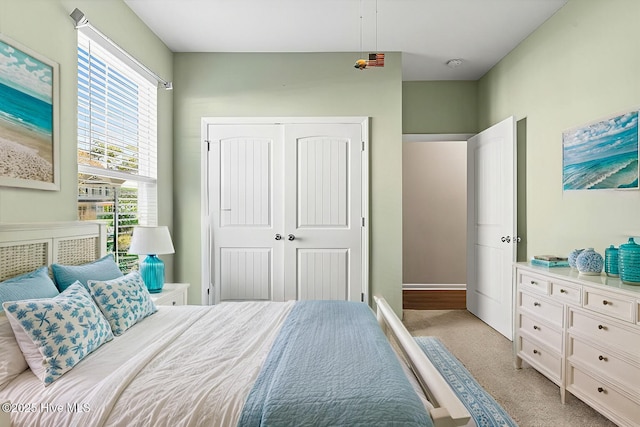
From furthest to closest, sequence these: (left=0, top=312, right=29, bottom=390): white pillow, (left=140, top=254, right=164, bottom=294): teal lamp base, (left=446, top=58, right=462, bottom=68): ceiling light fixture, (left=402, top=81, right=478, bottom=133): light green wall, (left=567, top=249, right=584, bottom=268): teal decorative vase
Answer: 1. (left=402, top=81, right=478, bottom=133): light green wall
2. (left=446, top=58, right=462, bottom=68): ceiling light fixture
3. (left=140, top=254, right=164, bottom=294): teal lamp base
4. (left=567, top=249, right=584, bottom=268): teal decorative vase
5. (left=0, top=312, right=29, bottom=390): white pillow

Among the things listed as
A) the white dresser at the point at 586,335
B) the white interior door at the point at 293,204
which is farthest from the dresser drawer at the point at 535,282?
the white interior door at the point at 293,204

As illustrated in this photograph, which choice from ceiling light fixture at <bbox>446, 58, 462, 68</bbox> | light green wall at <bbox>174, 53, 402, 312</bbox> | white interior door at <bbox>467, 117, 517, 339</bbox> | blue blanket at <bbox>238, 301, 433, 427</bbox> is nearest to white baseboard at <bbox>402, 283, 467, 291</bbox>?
white interior door at <bbox>467, 117, 517, 339</bbox>

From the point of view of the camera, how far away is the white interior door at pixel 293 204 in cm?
392

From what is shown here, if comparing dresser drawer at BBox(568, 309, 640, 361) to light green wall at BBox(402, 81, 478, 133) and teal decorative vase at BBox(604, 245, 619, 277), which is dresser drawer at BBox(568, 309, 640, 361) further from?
light green wall at BBox(402, 81, 478, 133)

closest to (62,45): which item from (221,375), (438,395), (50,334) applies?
(50,334)

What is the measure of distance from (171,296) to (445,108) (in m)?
3.64

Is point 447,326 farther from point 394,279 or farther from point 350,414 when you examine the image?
point 350,414

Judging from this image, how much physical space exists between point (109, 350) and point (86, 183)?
1.38 meters

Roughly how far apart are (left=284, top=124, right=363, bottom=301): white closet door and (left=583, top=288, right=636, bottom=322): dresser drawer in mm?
2036

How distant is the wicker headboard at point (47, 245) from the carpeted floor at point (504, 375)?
2.74 metres

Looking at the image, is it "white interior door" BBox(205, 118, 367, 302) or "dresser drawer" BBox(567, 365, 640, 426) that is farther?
"white interior door" BBox(205, 118, 367, 302)

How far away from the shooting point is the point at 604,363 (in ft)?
6.99

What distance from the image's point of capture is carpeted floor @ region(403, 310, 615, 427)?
231 centimetres

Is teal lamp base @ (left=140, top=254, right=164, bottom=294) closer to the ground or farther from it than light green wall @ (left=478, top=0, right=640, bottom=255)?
closer to the ground
